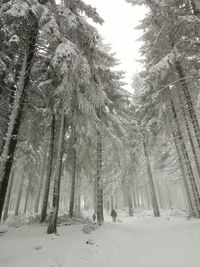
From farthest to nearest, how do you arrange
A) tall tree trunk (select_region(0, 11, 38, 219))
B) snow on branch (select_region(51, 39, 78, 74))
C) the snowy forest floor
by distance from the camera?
snow on branch (select_region(51, 39, 78, 74)) < tall tree trunk (select_region(0, 11, 38, 219)) < the snowy forest floor

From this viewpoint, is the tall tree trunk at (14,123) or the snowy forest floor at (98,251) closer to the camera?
the snowy forest floor at (98,251)

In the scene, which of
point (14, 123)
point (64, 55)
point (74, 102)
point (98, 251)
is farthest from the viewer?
point (74, 102)

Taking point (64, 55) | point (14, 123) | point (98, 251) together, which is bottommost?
point (98, 251)

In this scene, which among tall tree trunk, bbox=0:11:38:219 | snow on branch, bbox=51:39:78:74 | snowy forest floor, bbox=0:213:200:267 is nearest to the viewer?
snowy forest floor, bbox=0:213:200:267

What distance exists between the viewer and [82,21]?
8758 mm

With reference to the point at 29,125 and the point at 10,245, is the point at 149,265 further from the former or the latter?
the point at 29,125

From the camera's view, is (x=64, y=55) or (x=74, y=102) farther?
(x=74, y=102)

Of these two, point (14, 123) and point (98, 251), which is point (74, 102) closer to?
point (14, 123)

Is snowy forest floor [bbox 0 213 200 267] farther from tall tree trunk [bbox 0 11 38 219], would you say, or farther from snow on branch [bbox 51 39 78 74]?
snow on branch [bbox 51 39 78 74]

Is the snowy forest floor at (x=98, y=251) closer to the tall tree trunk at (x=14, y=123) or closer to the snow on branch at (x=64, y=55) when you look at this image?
the tall tree trunk at (x=14, y=123)

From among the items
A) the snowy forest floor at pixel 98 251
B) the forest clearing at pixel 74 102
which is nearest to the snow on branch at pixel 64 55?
the forest clearing at pixel 74 102

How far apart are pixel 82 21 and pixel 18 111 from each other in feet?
15.7

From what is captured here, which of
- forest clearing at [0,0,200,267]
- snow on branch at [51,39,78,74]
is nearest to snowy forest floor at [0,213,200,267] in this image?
forest clearing at [0,0,200,267]

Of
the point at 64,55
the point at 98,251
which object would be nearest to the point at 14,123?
the point at 64,55
